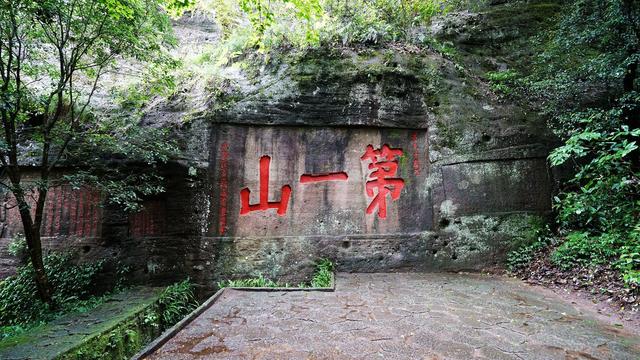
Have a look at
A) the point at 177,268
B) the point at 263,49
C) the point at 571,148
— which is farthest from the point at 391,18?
the point at 177,268

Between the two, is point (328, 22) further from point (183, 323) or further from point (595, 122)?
point (183, 323)

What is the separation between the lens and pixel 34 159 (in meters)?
5.70

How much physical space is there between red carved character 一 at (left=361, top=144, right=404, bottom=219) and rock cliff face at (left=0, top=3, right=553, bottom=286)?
0.02m

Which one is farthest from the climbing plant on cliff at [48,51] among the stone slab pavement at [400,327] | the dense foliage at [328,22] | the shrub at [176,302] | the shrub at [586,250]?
the shrub at [586,250]

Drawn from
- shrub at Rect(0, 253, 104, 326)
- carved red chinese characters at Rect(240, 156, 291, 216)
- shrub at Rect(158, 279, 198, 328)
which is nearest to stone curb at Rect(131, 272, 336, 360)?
shrub at Rect(158, 279, 198, 328)

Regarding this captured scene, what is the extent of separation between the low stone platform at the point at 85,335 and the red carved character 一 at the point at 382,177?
4120 millimetres

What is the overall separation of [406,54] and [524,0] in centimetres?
428

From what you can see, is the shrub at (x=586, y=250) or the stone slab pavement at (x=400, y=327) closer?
the stone slab pavement at (x=400, y=327)

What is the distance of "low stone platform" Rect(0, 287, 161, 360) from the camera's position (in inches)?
122

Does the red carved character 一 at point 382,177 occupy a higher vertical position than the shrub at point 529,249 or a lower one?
higher

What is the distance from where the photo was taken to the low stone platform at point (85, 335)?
311cm

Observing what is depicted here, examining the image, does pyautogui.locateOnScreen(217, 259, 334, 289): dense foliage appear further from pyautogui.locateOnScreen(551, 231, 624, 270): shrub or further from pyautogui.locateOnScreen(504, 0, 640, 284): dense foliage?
pyautogui.locateOnScreen(551, 231, 624, 270): shrub

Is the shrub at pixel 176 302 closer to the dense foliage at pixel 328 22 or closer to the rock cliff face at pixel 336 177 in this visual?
the rock cliff face at pixel 336 177

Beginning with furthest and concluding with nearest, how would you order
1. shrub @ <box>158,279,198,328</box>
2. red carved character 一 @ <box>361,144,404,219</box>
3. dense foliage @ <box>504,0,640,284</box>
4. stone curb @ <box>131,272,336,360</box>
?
red carved character 一 @ <box>361,144,404,219</box>
shrub @ <box>158,279,198,328</box>
dense foliage @ <box>504,0,640,284</box>
stone curb @ <box>131,272,336,360</box>
